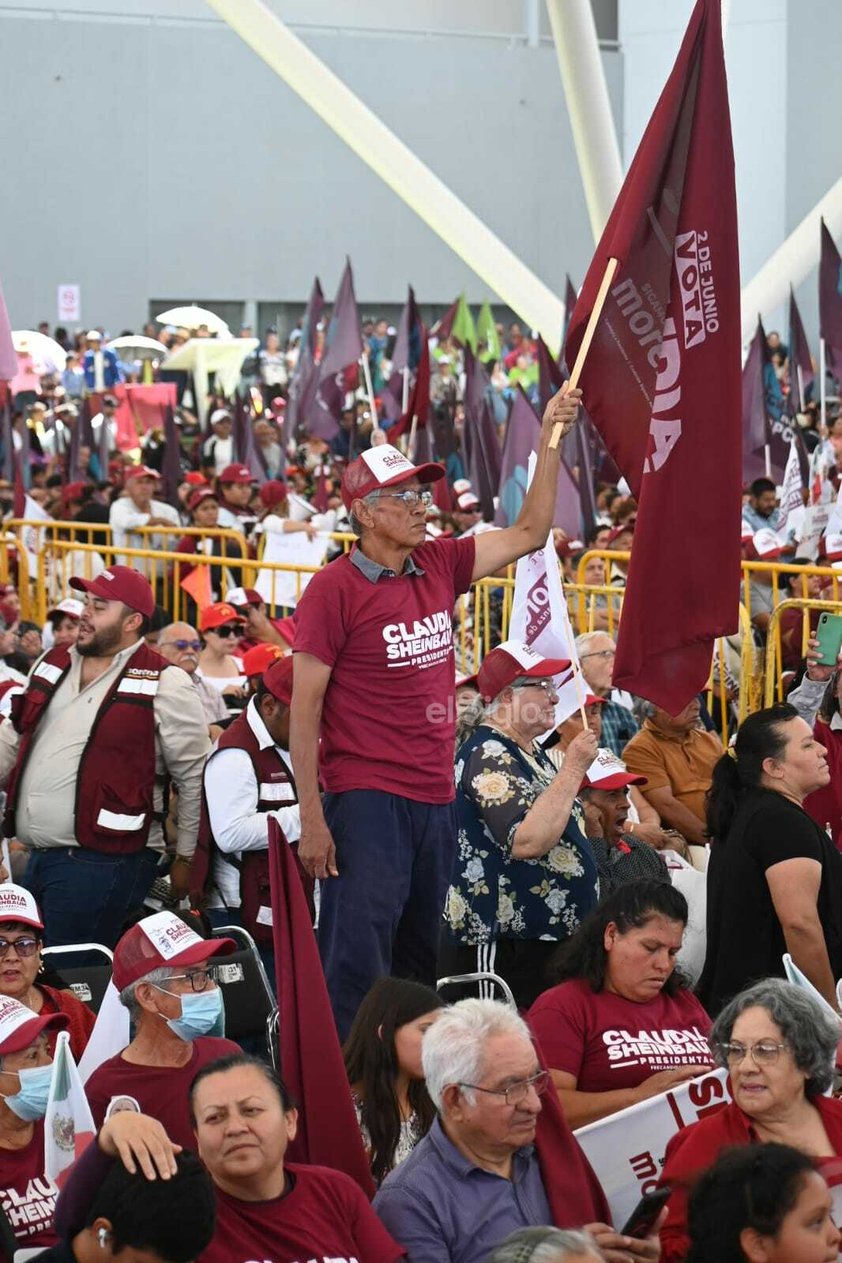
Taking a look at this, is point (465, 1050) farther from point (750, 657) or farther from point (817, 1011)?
point (750, 657)

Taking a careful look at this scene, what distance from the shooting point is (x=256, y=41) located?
17.0 metres

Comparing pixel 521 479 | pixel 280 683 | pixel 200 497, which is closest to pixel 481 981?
pixel 280 683

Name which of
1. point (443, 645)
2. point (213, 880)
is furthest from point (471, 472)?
point (443, 645)

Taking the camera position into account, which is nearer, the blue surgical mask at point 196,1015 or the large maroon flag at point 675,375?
the blue surgical mask at point 196,1015

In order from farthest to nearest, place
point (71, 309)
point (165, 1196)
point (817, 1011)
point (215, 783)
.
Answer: point (71, 309) < point (215, 783) < point (817, 1011) < point (165, 1196)

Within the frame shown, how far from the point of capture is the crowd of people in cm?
453

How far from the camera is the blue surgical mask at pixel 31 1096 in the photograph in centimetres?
532

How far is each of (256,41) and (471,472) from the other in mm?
4588

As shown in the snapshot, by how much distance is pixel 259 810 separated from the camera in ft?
25.0

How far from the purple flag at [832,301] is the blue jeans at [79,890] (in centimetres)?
1211

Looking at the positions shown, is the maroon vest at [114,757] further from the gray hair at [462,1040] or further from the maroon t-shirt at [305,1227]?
the maroon t-shirt at [305,1227]

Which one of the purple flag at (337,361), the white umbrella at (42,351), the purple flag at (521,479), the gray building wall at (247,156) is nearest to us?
the purple flag at (521,479)

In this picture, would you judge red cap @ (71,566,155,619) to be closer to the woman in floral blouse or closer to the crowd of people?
the crowd of people

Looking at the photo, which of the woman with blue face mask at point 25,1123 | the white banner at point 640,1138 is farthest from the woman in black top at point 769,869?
the woman with blue face mask at point 25,1123
